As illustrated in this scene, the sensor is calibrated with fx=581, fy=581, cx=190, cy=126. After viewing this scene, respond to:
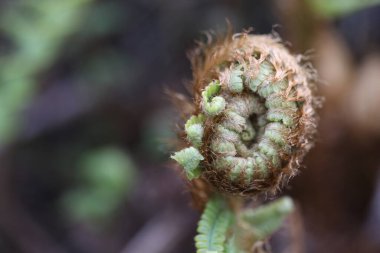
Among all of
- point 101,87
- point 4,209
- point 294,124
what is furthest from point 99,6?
point 294,124

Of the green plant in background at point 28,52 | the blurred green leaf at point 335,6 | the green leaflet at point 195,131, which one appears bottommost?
the green leaflet at point 195,131

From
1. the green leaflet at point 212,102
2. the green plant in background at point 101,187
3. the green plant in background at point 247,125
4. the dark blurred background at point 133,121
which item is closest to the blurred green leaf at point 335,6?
the dark blurred background at point 133,121

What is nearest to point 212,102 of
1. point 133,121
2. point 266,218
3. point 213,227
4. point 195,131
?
point 195,131

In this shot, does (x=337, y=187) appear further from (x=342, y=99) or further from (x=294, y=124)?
(x=294, y=124)

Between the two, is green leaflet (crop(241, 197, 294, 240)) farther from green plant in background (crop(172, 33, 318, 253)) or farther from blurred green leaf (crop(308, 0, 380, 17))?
blurred green leaf (crop(308, 0, 380, 17))

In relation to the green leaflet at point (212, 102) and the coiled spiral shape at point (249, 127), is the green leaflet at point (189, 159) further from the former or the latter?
the green leaflet at point (212, 102)

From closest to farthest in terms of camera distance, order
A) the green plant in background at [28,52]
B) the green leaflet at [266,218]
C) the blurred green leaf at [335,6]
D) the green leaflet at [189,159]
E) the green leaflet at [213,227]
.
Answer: the green leaflet at [189,159], the green leaflet at [213,227], the green leaflet at [266,218], the blurred green leaf at [335,6], the green plant in background at [28,52]
